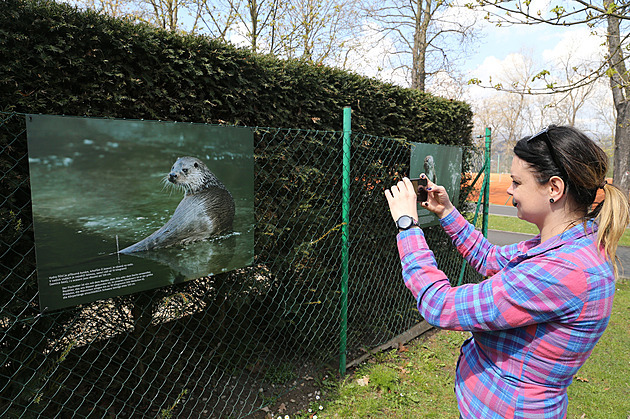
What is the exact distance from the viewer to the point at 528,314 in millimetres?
1224

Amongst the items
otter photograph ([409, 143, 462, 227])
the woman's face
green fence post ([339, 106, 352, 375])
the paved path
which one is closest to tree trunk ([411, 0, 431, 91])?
the paved path

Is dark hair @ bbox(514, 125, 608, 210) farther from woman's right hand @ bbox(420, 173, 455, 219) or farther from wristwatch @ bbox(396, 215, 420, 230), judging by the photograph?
woman's right hand @ bbox(420, 173, 455, 219)

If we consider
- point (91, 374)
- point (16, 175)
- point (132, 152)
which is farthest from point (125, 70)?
point (91, 374)

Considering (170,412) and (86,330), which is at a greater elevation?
(86,330)

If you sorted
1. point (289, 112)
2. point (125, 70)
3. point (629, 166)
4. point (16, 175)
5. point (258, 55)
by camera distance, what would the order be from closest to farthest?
point (16, 175)
point (125, 70)
point (258, 55)
point (289, 112)
point (629, 166)

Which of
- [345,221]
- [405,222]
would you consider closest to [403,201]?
[405,222]

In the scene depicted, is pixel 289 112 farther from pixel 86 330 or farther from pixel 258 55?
pixel 86 330

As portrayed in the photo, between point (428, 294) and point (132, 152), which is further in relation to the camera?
point (132, 152)

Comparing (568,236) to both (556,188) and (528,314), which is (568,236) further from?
(528,314)

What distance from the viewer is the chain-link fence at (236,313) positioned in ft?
6.66

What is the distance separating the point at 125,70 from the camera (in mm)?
2260

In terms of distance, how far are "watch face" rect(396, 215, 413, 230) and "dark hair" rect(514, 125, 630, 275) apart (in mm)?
485

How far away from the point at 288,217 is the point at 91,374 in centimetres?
173

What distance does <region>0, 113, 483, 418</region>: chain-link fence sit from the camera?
6.66ft
